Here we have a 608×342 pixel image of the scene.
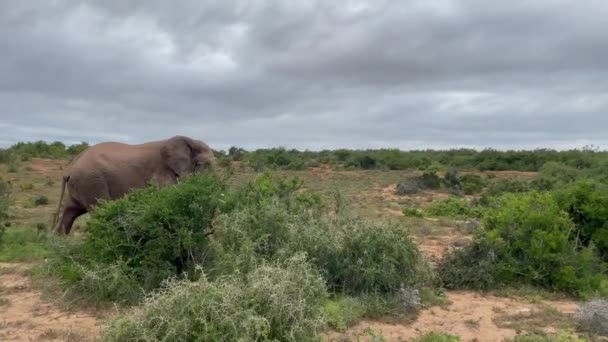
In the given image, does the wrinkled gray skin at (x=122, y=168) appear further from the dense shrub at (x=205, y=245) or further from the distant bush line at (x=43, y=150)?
the distant bush line at (x=43, y=150)

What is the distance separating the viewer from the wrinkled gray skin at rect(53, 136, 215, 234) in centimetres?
1073

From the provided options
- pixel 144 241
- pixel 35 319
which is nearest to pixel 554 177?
pixel 144 241

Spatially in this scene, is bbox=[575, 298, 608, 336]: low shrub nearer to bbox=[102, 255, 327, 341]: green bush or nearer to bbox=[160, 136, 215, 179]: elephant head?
bbox=[102, 255, 327, 341]: green bush

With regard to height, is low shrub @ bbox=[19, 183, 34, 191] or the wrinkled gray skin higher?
the wrinkled gray skin

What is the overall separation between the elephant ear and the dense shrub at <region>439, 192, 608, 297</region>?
5.23 m

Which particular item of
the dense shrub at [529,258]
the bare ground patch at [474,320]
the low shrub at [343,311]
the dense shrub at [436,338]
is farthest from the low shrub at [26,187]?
the dense shrub at [436,338]

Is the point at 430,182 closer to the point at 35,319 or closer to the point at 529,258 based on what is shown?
the point at 529,258

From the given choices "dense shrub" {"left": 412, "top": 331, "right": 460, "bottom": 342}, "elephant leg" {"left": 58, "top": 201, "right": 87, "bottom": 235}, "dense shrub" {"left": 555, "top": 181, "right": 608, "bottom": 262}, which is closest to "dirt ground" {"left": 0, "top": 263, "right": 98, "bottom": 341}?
"dense shrub" {"left": 412, "top": 331, "right": 460, "bottom": 342}

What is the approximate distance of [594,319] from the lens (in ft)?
20.1

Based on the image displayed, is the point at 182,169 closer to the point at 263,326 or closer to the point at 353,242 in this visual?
the point at 353,242

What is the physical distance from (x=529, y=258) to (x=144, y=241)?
191 inches

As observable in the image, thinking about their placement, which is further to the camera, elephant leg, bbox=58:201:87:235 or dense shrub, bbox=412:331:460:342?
elephant leg, bbox=58:201:87:235

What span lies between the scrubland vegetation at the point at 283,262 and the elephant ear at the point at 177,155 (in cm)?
260

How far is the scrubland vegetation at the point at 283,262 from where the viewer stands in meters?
4.96
